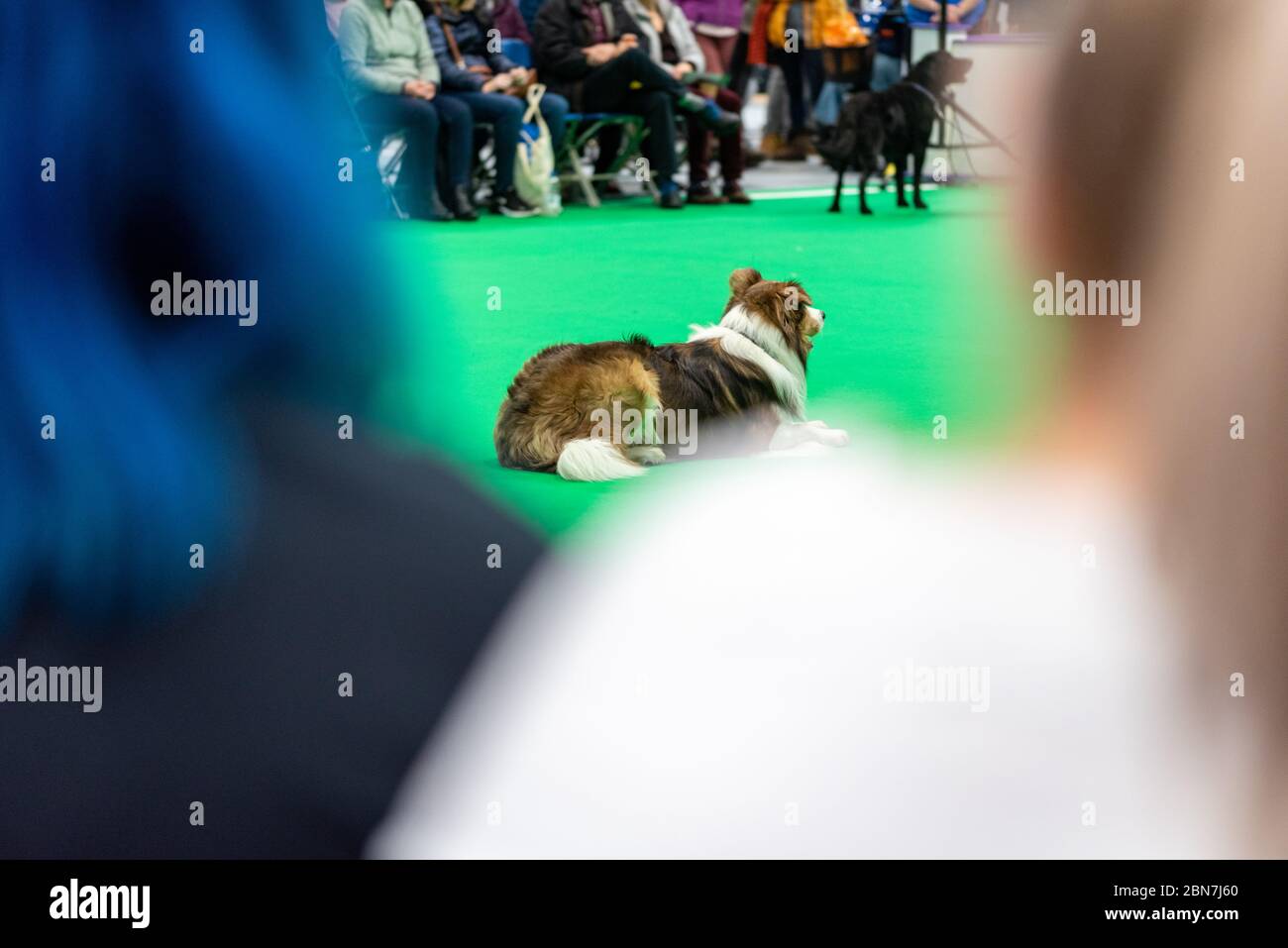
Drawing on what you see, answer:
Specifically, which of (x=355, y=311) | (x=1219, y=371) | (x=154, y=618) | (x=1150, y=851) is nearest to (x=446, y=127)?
(x=355, y=311)

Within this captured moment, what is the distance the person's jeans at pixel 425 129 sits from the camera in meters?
3.28

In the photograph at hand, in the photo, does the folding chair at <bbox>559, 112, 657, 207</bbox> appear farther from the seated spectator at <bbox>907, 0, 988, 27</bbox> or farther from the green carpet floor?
the seated spectator at <bbox>907, 0, 988, 27</bbox>

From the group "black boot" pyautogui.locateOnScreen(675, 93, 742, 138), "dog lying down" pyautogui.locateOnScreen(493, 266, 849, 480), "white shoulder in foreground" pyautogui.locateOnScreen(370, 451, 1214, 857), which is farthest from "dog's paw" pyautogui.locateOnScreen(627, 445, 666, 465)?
"black boot" pyautogui.locateOnScreen(675, 93, 742, 138)

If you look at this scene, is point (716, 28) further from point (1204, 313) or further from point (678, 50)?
point (1204, 313)

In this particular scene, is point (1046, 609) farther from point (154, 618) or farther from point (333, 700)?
point (154, 618)

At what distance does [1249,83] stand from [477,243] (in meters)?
1.67

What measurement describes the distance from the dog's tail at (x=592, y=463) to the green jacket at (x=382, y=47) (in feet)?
3.07

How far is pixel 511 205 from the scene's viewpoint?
3713mm

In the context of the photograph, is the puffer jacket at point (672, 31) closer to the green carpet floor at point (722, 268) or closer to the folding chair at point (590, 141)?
the folding chair at point (590, 141)
